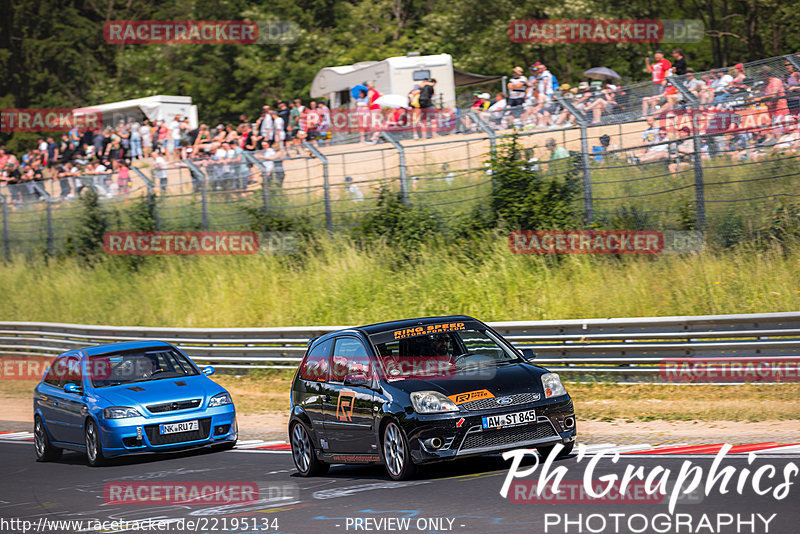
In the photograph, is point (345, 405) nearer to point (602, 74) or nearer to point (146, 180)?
point (146, 180)

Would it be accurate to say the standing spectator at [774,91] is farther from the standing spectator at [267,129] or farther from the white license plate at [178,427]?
the standing spectator at [267,129]

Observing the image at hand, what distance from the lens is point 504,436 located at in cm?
970

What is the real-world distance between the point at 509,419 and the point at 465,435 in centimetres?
42

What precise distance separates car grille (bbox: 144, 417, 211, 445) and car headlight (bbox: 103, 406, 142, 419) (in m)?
0.25

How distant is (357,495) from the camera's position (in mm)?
9672

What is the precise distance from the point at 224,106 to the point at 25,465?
4149 centimetres

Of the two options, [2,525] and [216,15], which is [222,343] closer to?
[2,525]

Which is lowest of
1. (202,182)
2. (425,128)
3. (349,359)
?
(349,359)

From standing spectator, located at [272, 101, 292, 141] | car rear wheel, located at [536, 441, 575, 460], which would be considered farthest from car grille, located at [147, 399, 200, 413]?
standing spectator, located at [272, 101, 292, 141]

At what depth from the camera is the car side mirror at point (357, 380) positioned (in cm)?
1057

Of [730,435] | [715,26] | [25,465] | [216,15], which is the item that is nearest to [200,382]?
[25,465]

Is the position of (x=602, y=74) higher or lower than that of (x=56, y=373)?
higher

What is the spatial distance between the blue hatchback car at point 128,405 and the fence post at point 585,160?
8.23 metres

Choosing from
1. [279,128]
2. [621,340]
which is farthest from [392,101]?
[621,340]
